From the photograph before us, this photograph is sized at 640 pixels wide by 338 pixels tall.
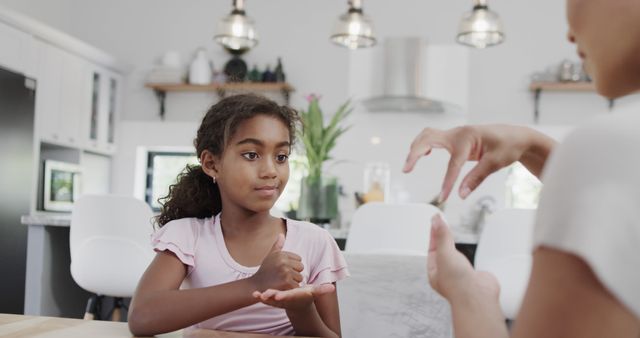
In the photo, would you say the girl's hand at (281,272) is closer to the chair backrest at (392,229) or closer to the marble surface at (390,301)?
the marble surface at (390,301)

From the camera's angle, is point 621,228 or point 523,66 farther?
point 523,66

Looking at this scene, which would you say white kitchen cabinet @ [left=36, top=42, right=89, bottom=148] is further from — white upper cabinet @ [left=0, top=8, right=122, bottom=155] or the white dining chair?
the white dining chair

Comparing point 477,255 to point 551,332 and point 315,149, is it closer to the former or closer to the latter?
point 315,149

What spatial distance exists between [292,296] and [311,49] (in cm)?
509

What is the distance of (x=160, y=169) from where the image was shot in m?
6.00

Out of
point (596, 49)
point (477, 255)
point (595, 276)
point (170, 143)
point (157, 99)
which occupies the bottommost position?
point (477, 255)

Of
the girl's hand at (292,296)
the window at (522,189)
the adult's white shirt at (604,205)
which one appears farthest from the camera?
the window at (522,189)

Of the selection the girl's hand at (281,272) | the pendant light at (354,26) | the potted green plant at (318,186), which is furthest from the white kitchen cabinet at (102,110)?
the girl's hand at (281,272)

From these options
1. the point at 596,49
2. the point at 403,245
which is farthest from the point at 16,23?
the point at 596,49

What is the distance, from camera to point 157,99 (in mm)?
6000

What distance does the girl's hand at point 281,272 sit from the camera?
90 centimetres

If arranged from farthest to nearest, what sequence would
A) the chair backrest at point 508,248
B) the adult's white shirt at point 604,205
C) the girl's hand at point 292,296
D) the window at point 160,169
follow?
the window at point 160,169 < the chair backrest at point 508,248 < the girl's hand at point 292,296 < the adult's white shirt at point 604,205

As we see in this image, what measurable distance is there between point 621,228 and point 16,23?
485 centimetres

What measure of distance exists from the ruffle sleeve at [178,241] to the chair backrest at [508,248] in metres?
1.83
